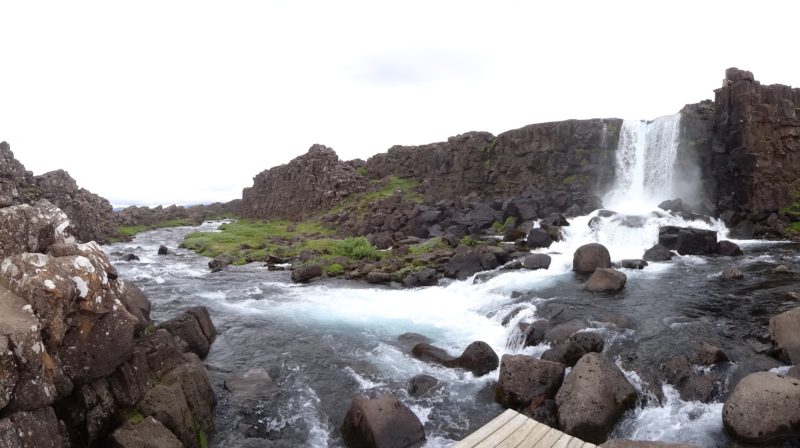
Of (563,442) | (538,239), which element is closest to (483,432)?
(563,442)

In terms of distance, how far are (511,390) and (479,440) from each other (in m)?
6.74

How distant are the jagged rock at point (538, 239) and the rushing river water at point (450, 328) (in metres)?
0.86

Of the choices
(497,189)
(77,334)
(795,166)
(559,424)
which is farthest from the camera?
(497,189)

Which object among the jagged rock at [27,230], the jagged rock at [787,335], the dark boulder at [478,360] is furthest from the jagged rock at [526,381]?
the jagged rock at [27,230]

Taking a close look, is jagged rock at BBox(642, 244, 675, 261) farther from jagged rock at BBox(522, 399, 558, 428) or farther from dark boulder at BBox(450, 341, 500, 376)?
jagged rock at BBox(522, 399, 558, 428)

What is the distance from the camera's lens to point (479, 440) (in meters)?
4.54

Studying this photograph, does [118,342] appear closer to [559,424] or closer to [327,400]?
[327,400]

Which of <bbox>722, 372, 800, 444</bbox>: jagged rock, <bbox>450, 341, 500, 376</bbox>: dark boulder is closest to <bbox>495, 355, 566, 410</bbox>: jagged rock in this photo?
<bbox>450, 341, 500, 376</bbox>: dark boulder

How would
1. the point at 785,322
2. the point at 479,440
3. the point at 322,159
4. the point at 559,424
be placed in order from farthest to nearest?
the point at 322,159 < the point at 785,322 < the point at 559,424 < the point at 479,440

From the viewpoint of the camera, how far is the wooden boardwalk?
14.8ft

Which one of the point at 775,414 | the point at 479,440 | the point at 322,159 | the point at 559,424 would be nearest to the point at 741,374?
the point at 775,414

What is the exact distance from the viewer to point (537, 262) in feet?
76.3

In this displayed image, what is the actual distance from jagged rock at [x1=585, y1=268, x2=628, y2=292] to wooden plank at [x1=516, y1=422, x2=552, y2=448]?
1474cm

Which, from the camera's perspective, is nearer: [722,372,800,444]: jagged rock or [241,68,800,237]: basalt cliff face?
[722,372,800,444]: jagged rock
